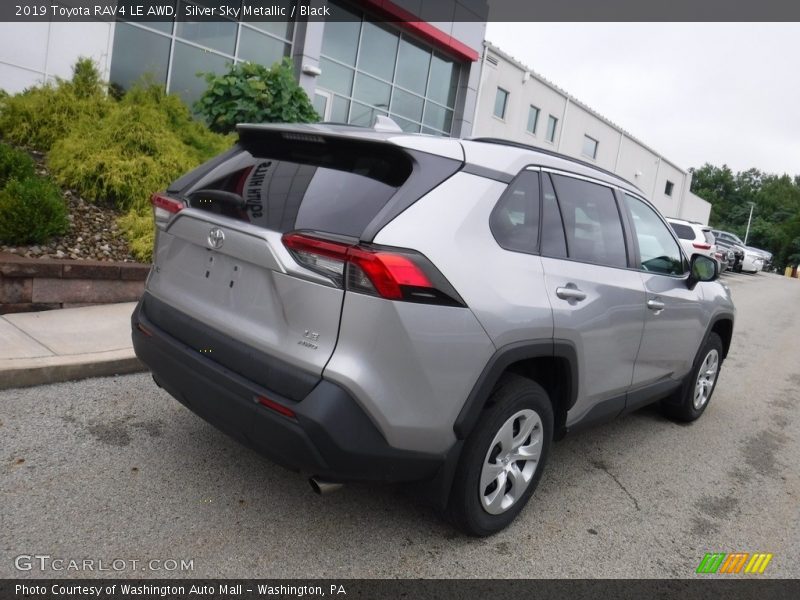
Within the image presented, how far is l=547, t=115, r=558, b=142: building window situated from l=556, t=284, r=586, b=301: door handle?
26304 mm

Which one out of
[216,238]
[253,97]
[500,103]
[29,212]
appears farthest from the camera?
[500,103]

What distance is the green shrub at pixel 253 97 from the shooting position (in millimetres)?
9000

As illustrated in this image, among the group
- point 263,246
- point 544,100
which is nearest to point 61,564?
point 263,246

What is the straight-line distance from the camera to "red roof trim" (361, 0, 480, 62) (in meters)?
16.1

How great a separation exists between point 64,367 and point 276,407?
2.51 meters

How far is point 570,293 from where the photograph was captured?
10.3 feet

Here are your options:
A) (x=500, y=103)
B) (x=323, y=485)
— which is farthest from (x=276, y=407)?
(x=500, y=103)

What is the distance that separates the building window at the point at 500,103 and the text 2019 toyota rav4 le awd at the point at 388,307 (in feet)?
71.0

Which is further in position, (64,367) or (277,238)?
(64,367)

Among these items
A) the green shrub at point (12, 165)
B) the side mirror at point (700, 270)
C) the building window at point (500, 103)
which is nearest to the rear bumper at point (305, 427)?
the side mirror at point (700, 270)

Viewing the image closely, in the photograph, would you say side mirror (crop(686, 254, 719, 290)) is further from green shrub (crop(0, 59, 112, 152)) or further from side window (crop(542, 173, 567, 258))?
green shrub (crop(0, 59, 112, 152))

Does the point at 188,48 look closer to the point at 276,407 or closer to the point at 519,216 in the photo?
the point at 519,216

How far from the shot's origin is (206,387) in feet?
8.77

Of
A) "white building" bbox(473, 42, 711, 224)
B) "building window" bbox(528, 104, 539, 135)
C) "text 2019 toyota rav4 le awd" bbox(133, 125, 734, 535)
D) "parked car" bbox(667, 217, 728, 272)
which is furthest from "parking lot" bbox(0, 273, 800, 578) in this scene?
"building window" bbox(528, 104, 539, 135)
